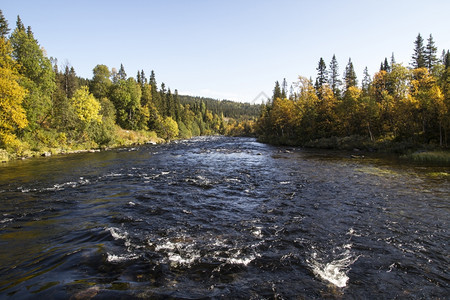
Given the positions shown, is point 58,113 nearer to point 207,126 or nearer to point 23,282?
point 23,282

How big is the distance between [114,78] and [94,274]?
94.4m

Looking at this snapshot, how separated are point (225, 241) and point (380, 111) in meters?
47.3

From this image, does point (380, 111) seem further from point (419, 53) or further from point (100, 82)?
point (100, 82)

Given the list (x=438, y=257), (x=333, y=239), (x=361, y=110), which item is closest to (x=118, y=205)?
(x=333, y=239)

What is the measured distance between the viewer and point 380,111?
44.1 metres

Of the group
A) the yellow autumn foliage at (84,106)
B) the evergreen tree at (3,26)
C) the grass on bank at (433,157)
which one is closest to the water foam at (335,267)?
the grass on bank at (433,157)

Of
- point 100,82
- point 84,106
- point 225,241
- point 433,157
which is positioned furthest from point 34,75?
point 433,157

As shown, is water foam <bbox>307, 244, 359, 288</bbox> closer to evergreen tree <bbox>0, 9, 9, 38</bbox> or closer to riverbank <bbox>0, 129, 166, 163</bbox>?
riverbank <bbox>0, 129, 166, 163</bbox>

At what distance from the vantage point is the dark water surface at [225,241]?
18.2 ft

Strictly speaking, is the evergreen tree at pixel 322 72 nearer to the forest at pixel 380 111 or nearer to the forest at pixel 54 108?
the forest at pixel 380 111

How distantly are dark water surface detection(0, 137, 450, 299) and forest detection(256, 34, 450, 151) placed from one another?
2333 centimetres

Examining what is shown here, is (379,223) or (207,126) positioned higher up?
(207,126)

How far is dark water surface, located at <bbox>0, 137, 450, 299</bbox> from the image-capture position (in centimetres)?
555

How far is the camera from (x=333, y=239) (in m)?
8.04
